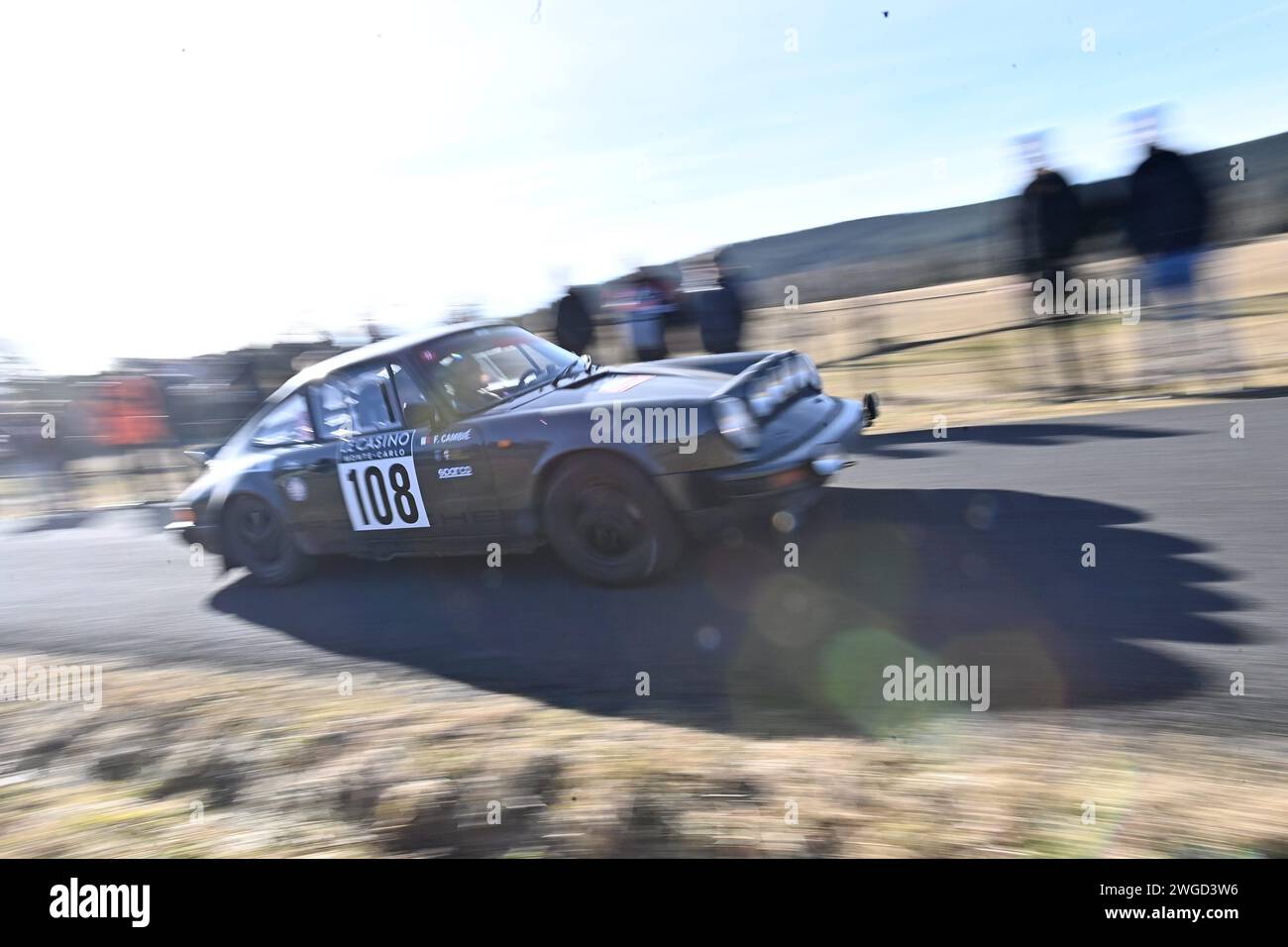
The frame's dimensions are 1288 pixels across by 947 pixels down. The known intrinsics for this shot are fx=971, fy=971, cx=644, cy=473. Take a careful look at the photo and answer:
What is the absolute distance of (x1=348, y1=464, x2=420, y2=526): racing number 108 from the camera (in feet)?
17.5

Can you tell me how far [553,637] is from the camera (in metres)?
4.63

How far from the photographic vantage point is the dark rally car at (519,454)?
4586 mm

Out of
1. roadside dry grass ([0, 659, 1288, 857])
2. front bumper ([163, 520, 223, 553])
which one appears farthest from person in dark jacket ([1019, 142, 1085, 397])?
front bumper ([163, 520, 223, 553])

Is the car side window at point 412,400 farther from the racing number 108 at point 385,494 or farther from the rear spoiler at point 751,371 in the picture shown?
the rear spoiler at point 751,371

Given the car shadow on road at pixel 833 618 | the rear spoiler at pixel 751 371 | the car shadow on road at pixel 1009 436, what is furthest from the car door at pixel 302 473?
the car shadow on road at pixel 1009 436

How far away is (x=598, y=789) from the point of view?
3.12 meters

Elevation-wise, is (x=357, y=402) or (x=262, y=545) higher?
(x=357, y=402)

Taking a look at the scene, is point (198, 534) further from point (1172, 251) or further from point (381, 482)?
point (1172, 251)

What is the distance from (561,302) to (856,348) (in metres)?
3.70

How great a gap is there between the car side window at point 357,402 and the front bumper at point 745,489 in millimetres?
1743

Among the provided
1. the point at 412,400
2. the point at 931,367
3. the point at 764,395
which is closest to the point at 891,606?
the point at 764,395

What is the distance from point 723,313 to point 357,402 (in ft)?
14.7
